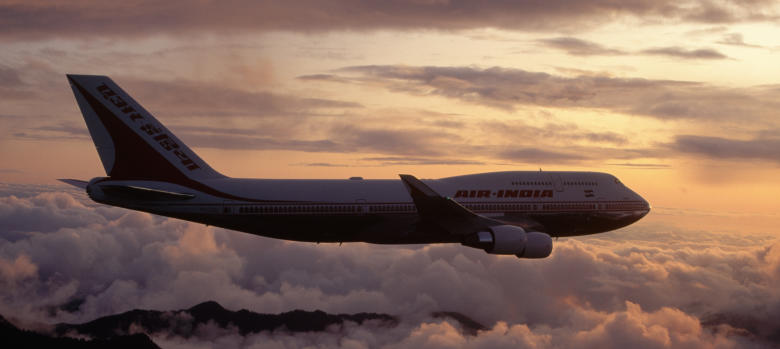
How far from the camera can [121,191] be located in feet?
106

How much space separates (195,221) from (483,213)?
18086 millimetres

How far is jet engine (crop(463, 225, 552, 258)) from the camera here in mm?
33375

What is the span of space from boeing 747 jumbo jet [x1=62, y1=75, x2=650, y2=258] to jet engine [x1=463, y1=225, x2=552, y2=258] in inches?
2.3

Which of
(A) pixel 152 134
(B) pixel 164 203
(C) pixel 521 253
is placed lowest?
(C) pixel 521 253

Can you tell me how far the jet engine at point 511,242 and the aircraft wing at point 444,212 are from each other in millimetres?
990

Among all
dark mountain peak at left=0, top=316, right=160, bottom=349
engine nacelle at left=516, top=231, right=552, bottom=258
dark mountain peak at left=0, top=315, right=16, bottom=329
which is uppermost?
engine nacelle at left=516, top=231, right=552, bottom=258

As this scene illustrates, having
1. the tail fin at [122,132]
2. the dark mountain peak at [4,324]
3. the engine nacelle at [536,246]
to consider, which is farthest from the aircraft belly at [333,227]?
the dark mountain peak at [4,324]

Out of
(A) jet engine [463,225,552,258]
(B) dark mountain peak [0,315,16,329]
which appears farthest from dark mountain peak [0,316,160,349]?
→ (A) jet engine [463,225,552,258]

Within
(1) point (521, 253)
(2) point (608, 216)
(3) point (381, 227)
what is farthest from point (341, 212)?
(2) point (608, 216)

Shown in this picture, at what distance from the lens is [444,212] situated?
113 ft

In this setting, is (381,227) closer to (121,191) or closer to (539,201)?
(539,201)

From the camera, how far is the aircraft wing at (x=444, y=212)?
108 feet

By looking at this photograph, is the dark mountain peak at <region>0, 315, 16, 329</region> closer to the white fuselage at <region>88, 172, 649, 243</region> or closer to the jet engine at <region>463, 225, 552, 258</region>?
the white fuselage at <region>88, 172, 649, 243</region>

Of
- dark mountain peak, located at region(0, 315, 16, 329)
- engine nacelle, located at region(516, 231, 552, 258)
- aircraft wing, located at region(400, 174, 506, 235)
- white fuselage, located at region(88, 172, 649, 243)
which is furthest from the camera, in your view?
dark mountain peak, located at region(0, 315, 16, 329)
